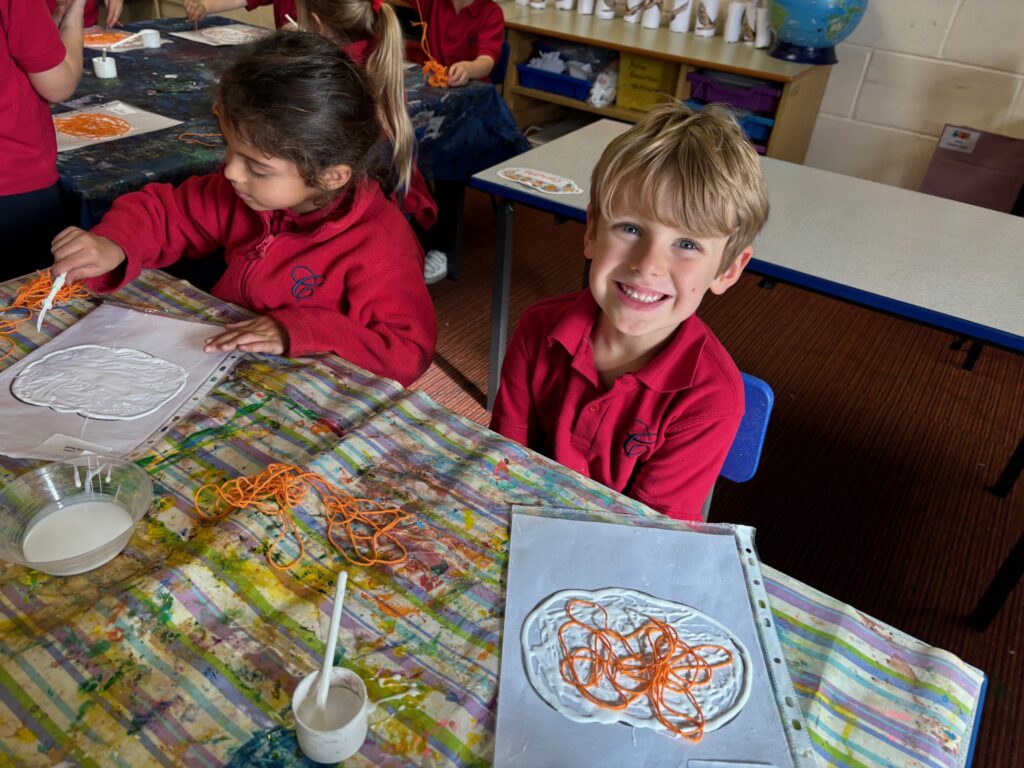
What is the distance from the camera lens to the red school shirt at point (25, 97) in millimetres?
1244

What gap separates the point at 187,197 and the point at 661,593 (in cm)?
107

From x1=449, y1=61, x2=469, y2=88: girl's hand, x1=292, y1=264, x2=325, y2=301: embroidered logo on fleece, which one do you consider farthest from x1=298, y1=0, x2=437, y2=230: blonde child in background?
x1=449, y1=61, x2=469, y2=88: girl's hand

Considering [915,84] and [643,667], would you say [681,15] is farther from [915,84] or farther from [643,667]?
[643,667]

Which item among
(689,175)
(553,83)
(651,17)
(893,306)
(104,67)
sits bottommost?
A: (553,83)

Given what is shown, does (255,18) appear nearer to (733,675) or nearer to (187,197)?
(187,197)

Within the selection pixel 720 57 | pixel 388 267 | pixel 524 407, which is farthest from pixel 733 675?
pixel 720 57

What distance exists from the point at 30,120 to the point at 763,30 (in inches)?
113

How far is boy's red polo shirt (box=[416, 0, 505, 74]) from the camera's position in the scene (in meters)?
2.70

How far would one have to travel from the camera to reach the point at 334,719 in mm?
518

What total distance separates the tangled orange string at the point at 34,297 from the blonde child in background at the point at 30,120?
0.40 m

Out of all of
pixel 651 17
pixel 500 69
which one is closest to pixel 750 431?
pixel 500 69

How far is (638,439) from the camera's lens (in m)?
0.99

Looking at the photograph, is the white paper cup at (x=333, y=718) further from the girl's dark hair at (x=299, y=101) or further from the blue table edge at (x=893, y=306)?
the blue table edge at (x=893, y=306)

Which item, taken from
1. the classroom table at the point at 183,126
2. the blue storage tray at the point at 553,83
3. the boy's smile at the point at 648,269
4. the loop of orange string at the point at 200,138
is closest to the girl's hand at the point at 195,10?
the classroom table at the point at 183,126
